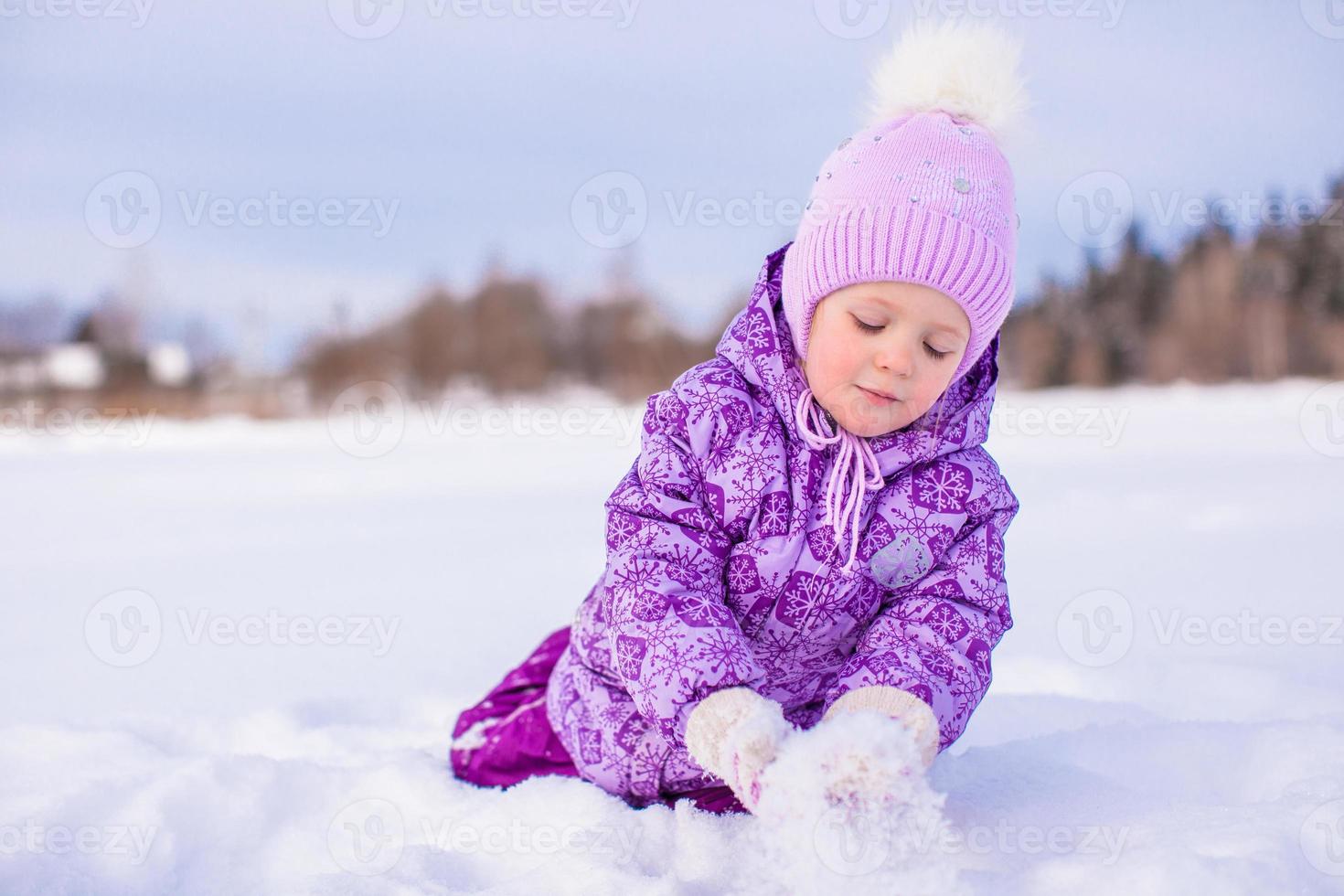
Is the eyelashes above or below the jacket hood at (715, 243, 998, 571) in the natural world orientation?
above

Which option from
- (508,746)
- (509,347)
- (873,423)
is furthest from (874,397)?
(509,347)

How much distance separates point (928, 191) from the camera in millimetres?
1600

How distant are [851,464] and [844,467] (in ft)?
0.10

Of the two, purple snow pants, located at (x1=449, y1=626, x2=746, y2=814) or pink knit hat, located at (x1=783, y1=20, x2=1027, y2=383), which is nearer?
pink knit hat, located at (x1=783, y1=20, x2=1027, y2=383)

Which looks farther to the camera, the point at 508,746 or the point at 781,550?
the point at 508,746

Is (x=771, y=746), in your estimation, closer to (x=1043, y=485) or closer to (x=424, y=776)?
(x=424, y=776)

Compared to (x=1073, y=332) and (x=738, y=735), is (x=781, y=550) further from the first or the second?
Answer: (x=1073, y=332)

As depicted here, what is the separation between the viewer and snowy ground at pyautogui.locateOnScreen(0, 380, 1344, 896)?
139 cm

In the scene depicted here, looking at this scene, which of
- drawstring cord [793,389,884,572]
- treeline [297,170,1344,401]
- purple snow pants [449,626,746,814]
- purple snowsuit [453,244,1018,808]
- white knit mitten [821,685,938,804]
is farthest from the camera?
treeline [297,170,1344,401]

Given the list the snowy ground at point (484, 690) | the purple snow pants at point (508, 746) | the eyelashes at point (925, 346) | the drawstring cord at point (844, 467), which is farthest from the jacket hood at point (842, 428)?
the purple snow pants at point (508, 746)

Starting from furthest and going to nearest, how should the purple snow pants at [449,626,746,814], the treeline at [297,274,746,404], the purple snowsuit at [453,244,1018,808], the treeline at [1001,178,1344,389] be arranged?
the treeline at [297,274,746,404] → the treeline at [1001,178,1344,389] → the purple snow pants at [449,626,746,814] → the purple snowsuit at [453,244,1018,808]

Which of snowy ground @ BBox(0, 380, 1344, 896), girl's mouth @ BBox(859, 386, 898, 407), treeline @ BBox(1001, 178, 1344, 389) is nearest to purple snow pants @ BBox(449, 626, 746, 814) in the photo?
snowy ground @ BBox(0, 380, 1344, 896)

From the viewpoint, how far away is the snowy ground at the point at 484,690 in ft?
4.55

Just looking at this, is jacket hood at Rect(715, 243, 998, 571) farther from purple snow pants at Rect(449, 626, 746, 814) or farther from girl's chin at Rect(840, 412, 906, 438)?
purple snow pants at Rect(449, 626, 746, 814)
